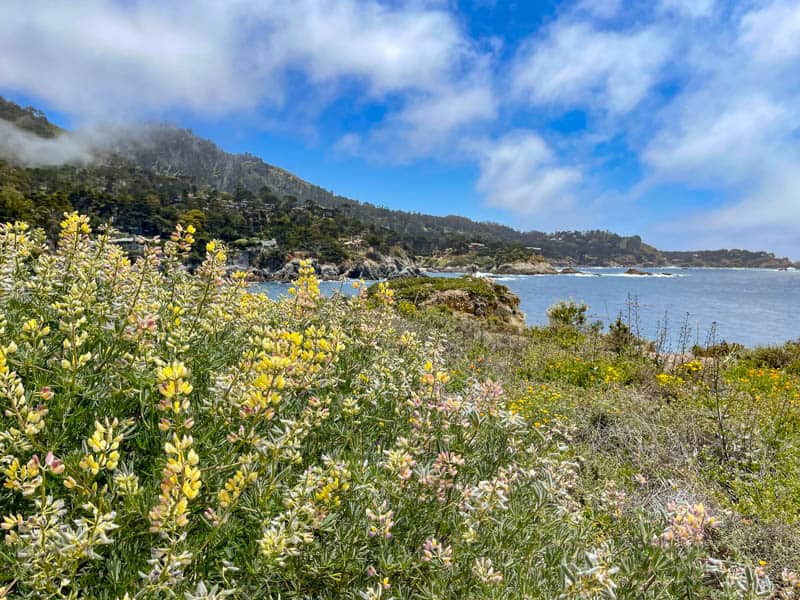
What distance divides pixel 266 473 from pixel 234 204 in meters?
83.6

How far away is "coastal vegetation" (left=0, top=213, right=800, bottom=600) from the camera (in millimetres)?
1311

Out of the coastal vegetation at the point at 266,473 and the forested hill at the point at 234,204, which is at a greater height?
the forested hill at the point at 234,204

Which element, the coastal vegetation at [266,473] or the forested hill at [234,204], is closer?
the coastal vegetation at [266,473]

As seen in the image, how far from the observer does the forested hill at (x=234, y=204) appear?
53594mm

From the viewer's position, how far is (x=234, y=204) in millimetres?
76875

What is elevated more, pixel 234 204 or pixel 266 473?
pixel 234 204

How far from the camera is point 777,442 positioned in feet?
17.5

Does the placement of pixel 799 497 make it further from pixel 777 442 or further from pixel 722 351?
pixel 722 351

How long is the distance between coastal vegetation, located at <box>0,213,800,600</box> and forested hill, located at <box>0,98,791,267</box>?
61.6 feet

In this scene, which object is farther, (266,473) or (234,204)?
(234,204)

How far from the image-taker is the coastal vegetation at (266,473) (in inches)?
51.6

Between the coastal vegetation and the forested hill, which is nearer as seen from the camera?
the coastal vegetation

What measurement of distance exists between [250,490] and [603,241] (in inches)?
6774

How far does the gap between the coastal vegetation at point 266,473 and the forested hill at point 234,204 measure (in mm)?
18780
